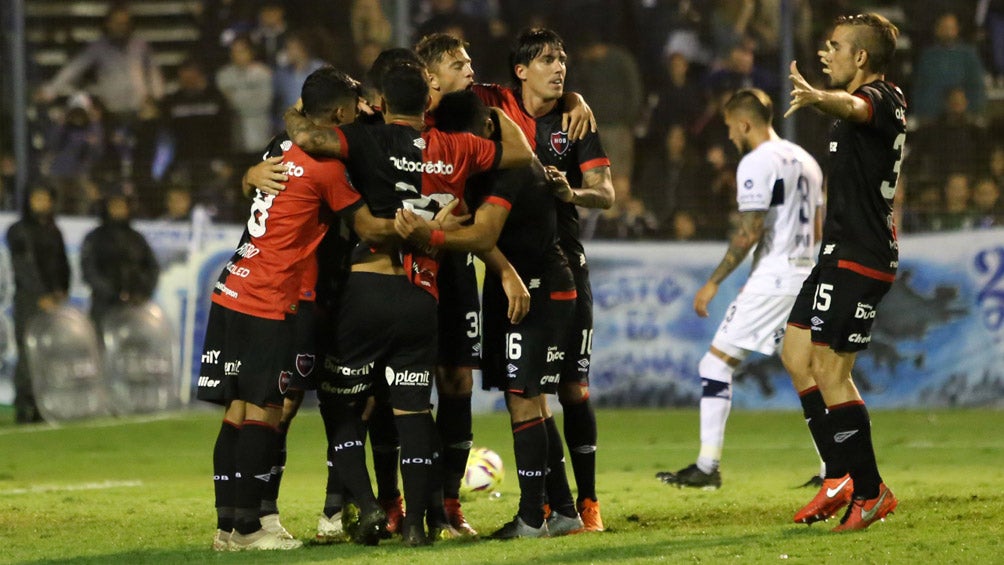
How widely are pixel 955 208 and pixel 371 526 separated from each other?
29.1 feet

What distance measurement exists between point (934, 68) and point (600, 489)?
7.20 meters

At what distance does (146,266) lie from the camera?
13852mm

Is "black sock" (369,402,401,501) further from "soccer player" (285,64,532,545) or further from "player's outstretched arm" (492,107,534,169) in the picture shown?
"player's outstretched arm" (492,107,534,169)

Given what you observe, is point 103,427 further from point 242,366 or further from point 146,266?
point 242,366

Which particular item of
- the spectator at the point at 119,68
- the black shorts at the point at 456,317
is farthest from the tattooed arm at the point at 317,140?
the spectator at the point at 119,68

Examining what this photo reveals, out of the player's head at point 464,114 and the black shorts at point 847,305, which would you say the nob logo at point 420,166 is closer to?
the player's head at point 464,114

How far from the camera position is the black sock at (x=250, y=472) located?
6219mm

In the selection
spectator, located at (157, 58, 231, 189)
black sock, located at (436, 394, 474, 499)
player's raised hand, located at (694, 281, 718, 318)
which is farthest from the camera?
spectator, located at (157, 58, 231, 189)

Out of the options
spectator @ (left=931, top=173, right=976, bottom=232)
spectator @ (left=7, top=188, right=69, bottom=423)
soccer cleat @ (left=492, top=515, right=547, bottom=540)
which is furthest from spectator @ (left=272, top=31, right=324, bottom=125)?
soccer cleat @ (left=492, top=515, right=547, bottom=540)

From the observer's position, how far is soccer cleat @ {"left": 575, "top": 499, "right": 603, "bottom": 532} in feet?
22.1

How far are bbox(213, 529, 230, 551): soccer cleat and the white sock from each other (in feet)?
10.9

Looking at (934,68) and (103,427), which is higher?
(934,68)

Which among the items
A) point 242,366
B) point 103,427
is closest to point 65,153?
point 103,427

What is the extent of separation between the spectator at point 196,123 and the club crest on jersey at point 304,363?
27.6 feet
